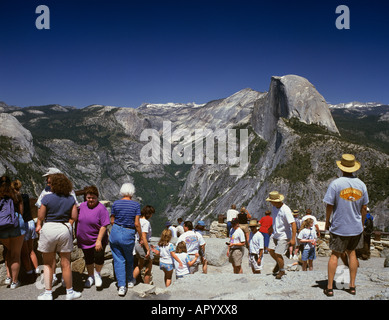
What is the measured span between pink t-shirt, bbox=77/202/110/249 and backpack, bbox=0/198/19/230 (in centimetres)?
144

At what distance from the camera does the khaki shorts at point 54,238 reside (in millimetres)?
6059

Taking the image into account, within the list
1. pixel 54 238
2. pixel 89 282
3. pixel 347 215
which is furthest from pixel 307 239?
pixel 54 238

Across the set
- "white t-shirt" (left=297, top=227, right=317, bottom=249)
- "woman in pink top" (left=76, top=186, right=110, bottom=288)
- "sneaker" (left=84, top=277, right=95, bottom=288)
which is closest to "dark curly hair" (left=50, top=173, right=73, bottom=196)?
"woman in pink top" (left=76, top=186, right=110, bottom=288)

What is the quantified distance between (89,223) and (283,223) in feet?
15.6

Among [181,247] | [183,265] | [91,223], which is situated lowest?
[183,265]

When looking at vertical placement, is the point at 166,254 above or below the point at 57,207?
below

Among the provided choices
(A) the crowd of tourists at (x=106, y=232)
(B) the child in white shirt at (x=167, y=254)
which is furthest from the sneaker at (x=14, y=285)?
(B) the child in white shirt at (x=167, y=254)

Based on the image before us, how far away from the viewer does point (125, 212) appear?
7.02m

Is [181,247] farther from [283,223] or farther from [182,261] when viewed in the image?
[283,223]

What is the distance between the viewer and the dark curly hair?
6227 millimetres

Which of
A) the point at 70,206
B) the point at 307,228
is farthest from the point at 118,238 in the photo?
the point at 307,228

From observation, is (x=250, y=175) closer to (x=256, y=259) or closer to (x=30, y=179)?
(x=30, y=179)
